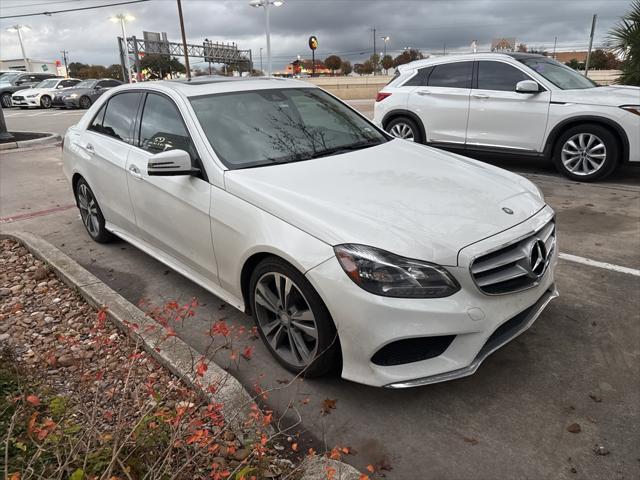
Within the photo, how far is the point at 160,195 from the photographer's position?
3674mm

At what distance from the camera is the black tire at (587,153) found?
6883 millimetres

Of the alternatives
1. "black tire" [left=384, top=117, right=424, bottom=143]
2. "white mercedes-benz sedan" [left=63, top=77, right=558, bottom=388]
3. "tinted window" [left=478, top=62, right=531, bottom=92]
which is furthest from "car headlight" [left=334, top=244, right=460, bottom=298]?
"black tire" [left=384, top=117, right=424, bottom=143]

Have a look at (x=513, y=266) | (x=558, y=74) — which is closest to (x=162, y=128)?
(x=513, y=266)

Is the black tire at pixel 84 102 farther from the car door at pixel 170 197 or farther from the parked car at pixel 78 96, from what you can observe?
the car door at pixel 170 197

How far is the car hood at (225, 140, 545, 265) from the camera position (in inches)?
99.7

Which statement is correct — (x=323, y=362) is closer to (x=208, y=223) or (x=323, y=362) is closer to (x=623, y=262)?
(x=208, y=223)

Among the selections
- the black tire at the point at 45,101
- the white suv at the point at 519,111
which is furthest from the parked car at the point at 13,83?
the white suv at the point at 519,111

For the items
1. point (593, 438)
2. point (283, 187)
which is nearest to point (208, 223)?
point (283, 187)

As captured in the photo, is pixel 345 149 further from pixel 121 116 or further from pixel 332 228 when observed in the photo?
pixel 121 116

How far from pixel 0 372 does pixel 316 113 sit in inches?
110

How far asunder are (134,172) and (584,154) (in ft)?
20.3

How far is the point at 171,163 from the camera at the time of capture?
320 cm

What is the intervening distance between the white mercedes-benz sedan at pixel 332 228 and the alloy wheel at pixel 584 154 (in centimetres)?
420

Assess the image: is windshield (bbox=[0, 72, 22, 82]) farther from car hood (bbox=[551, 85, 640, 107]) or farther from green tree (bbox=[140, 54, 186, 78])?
green tree (bbox=[140, 54, 186, 78])
